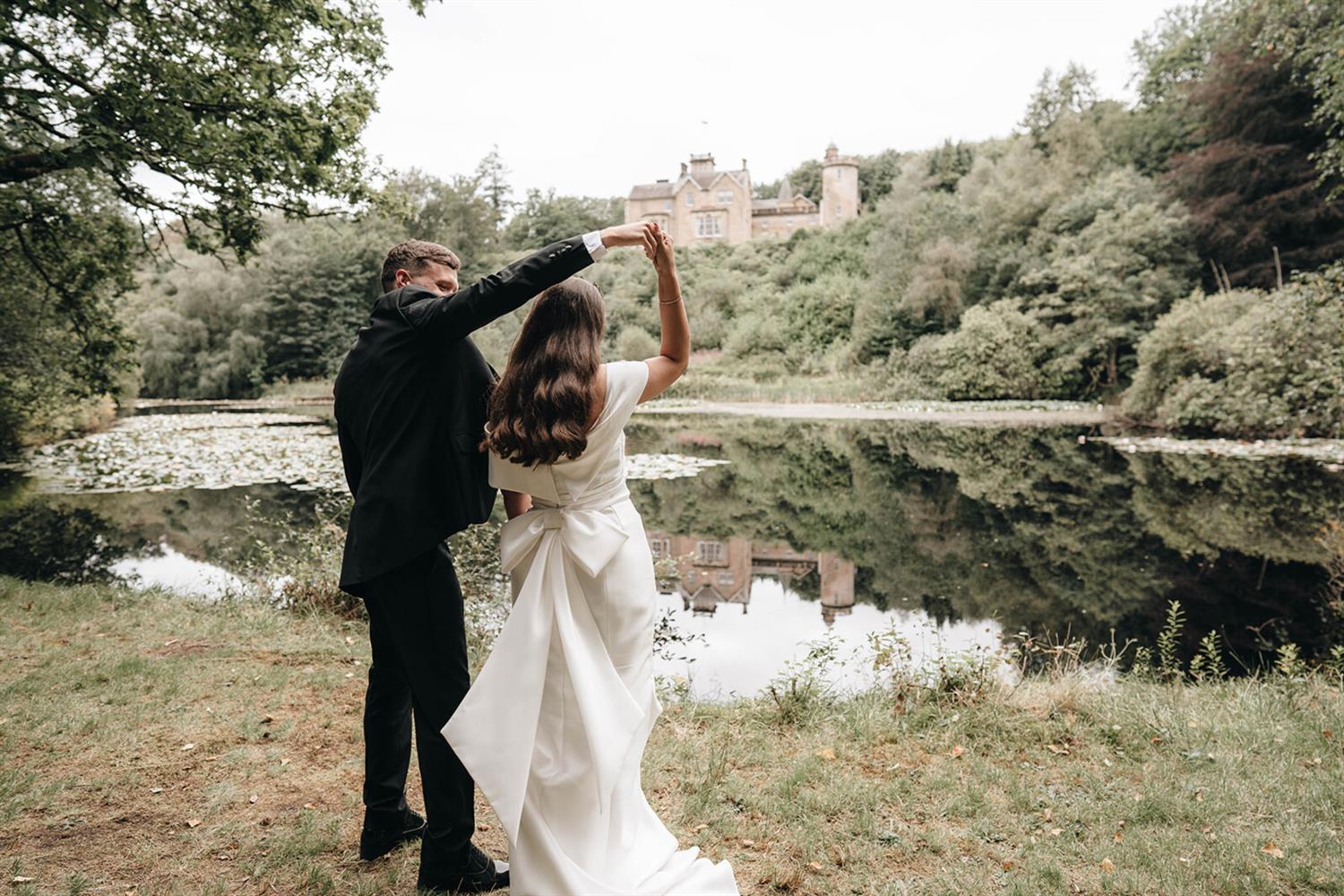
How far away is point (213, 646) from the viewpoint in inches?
209

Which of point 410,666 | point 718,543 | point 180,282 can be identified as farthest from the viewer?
point 180,282

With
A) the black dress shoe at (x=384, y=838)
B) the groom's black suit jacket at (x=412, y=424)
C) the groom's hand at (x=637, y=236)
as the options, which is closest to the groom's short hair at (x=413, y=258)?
the groom's black suit jacket at (x=412, y=424)

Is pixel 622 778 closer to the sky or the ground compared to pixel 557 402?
closer to the ground

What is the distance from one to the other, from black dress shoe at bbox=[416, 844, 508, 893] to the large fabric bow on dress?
0.31 meters

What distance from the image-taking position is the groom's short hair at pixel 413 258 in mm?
2551

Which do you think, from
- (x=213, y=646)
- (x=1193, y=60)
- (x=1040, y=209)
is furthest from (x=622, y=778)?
(x=1193, y=60)

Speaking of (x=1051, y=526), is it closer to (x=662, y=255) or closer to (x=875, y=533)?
(x=875, y=533)

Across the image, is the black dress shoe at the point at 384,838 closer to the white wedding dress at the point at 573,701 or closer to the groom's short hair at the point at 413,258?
the white wedding dress at the point at 573,701

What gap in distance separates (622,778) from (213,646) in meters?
4.10

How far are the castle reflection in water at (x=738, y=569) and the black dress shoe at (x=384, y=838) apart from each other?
16.0 ft

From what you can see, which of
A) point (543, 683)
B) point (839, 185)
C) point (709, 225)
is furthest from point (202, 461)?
point (839, 185)

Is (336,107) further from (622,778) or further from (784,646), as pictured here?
(622,778)

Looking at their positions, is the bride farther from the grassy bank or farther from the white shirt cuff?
the grassy bank

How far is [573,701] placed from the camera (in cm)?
242
